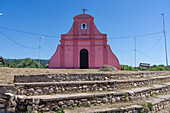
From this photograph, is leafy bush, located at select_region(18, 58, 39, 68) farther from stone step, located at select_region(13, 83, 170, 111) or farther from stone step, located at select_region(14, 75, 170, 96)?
Result: stone step, located at select_region(13, 83, 170, 111)

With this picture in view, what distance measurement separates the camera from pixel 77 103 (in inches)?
165

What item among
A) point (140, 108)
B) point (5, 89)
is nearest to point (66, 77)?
point (5, 89)

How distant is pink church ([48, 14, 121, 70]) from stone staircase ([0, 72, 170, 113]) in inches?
Result: 402

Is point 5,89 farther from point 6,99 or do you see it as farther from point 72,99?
point 72,99

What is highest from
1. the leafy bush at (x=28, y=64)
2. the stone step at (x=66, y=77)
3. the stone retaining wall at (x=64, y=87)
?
the leafy bush at (x=28, y=64)

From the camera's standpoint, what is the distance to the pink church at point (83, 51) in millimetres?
17016

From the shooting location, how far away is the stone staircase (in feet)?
12.6

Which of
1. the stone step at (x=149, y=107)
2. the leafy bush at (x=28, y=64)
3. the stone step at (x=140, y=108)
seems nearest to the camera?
the stone step at (x=140, y=108)

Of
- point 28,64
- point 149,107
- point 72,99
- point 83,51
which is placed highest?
point 83,51

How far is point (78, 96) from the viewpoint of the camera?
13.7 ft

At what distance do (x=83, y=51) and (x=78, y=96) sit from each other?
44.2ft

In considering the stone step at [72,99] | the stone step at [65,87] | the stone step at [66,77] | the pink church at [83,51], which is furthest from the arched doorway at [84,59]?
the stone step at [72,99]

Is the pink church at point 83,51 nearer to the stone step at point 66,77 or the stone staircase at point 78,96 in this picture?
the stone step at point 66,77

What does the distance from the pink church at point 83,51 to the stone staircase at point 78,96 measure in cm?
1022
